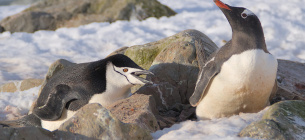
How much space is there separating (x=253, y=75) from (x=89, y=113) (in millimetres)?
1314

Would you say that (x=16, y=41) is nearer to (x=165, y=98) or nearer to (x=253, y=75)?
(x=165, y=98)

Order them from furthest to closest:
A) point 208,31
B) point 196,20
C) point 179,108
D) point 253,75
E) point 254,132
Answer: point 196,20 → point 208,31 → point 179,108 → point 253,75 → point 254,132

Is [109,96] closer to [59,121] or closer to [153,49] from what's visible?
[59,121]

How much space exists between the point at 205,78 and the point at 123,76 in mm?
750

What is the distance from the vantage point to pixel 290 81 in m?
4.58

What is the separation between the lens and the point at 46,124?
3740mm

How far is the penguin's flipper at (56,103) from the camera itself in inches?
142

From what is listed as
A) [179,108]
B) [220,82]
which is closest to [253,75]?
[220,82]

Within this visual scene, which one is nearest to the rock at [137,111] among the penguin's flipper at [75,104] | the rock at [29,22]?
the penguin's flipper at [75,104]

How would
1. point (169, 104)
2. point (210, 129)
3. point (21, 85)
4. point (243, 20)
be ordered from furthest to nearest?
point (21, 85) → point (169, 104) → point (243, 20) → point (210, 129)

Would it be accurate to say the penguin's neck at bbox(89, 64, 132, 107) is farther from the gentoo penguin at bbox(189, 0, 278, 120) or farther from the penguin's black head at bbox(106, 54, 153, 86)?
the gentoo penguin at bbox(189, 0, 278, 120)

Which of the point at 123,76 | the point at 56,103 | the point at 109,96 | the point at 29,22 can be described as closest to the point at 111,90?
the point at 109,96

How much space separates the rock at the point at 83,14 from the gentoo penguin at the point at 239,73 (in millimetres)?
6425

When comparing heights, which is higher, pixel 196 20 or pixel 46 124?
pixel 46 124
